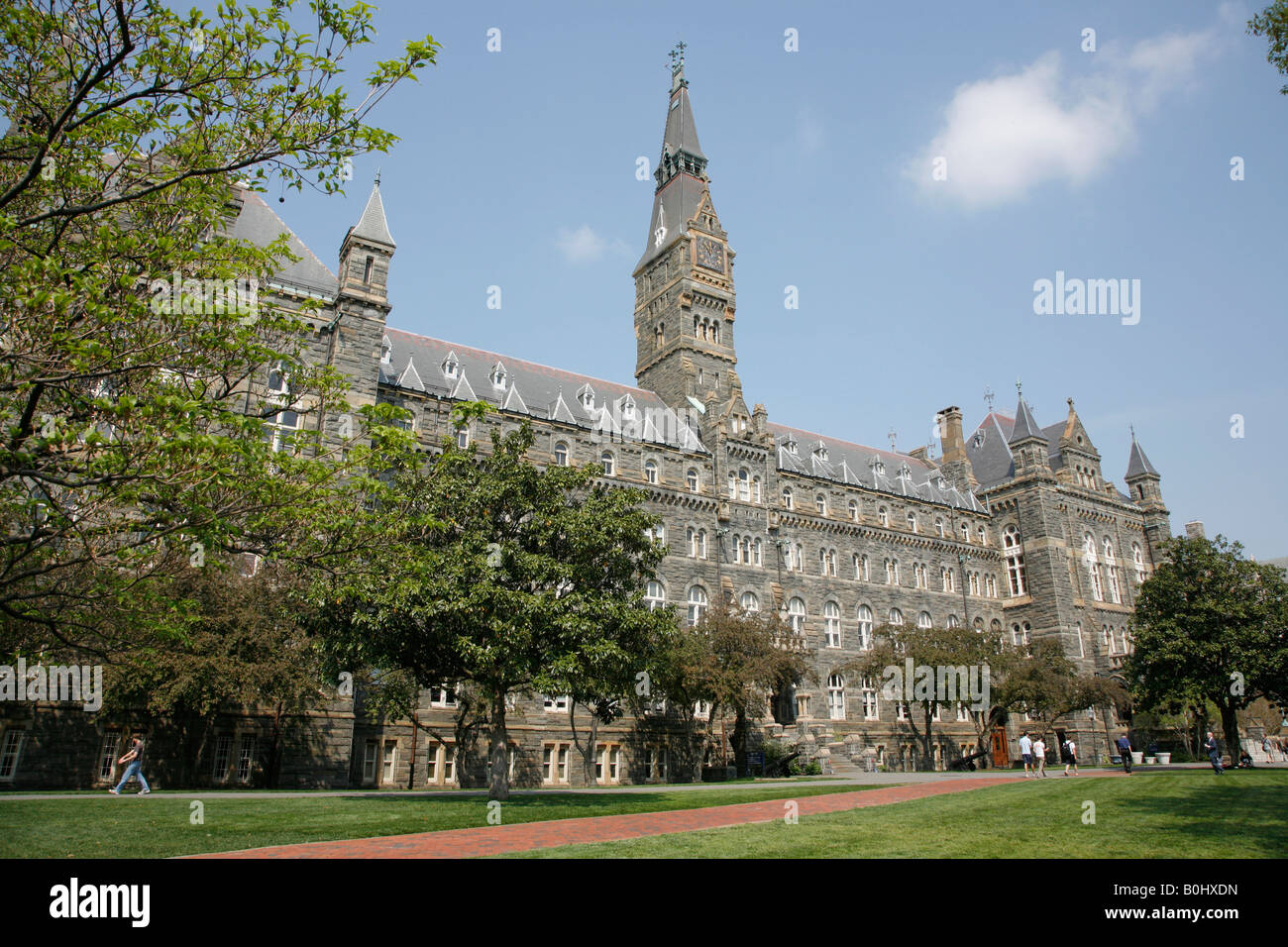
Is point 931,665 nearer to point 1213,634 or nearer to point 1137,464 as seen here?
point 1213,634

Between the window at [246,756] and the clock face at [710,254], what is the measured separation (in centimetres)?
4054

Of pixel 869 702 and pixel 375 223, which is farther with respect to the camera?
pixel 869 702

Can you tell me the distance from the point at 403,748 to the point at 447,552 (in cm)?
1531

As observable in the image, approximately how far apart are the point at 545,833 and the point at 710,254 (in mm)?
48771

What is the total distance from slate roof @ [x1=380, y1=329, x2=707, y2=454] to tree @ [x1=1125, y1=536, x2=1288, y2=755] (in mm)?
24945

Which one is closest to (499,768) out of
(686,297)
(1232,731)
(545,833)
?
(545,833)

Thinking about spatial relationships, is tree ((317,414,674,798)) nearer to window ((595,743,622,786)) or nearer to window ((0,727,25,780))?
window ((0,727,25,780))

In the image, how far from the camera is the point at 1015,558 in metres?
59.0

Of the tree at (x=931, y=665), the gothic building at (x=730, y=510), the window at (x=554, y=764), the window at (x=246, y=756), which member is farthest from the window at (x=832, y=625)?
the window at (x=246, y=756)

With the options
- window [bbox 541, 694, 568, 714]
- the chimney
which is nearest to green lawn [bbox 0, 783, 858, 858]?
window [bbox 541, 694, 568, 714]

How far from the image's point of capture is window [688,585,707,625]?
42.6m

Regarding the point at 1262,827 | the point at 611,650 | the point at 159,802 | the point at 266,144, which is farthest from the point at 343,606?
the point at 1262,827

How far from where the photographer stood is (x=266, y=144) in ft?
32.5
